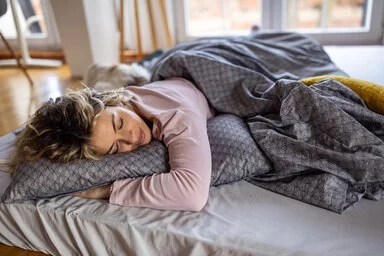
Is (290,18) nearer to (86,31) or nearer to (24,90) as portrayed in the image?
(86,31)

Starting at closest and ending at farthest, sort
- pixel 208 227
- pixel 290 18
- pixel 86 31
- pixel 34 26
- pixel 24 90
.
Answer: pixel 208 227
pixel 24 90
pixel 86 31
pixel 290 18
pixel 34 26

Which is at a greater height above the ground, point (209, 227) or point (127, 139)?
point (127, 139)

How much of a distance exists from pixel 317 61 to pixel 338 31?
1.37 metres

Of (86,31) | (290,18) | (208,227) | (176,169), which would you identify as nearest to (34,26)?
(86,31)

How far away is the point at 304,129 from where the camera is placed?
0.97m

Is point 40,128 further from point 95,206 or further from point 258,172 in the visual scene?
point 258,172

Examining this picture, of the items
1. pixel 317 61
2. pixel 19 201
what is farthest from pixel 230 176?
pixel 317 61

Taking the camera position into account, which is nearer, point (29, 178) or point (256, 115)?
point (29, 178)

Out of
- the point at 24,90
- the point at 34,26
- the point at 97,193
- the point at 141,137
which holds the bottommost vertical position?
the point at 24,90

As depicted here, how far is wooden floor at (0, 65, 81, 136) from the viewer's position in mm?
1984

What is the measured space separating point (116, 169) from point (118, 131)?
108 mm

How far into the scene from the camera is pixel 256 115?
1171mm

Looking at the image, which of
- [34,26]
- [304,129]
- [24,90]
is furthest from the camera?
[34,26]

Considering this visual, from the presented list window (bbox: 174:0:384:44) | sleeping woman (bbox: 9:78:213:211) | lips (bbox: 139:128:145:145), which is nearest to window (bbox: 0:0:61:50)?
window (bbox: 174:0:384:44)
